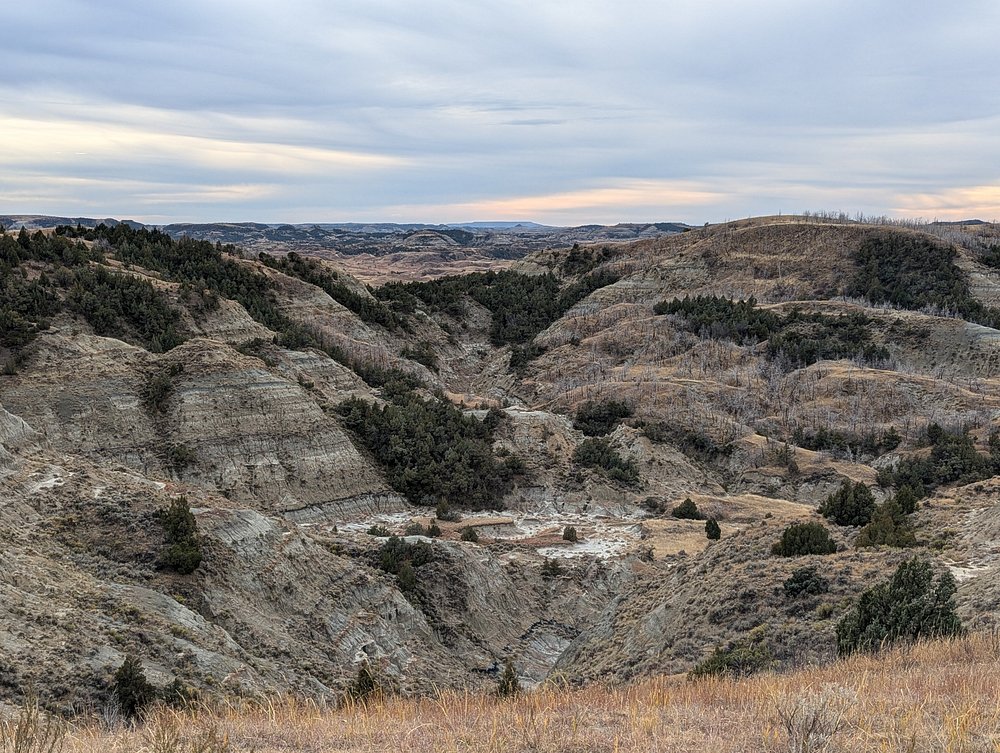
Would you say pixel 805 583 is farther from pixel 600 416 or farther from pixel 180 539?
pixel 600 416

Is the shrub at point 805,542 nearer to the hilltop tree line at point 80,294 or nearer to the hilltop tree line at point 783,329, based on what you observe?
the hilltop tree line at point 80,294

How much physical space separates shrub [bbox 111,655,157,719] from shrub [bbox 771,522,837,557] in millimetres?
14895

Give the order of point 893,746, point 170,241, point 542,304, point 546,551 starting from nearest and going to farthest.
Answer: point 893,746 < point 546,551 < point 170,241 < point 542,304

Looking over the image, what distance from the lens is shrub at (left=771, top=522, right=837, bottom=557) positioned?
59.5 ft

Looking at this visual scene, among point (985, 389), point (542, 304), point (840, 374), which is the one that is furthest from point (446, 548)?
point (542, 304)

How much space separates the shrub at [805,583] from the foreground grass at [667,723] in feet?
23.9

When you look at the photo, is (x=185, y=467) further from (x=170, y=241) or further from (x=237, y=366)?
(x=170, y=241)

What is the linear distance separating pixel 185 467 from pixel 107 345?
8126 mm

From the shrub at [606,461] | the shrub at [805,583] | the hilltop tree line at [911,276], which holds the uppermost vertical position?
the hilltop tree line at [911,276]

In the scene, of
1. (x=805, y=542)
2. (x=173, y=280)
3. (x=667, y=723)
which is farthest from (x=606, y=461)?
(x=667, y=723)

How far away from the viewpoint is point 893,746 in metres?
5.32

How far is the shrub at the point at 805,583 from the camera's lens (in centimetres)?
1570

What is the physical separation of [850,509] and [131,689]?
2020cm

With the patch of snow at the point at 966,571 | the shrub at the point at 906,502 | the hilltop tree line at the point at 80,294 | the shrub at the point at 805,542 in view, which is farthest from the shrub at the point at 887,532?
the hilltop tree line at the point at 80,294
